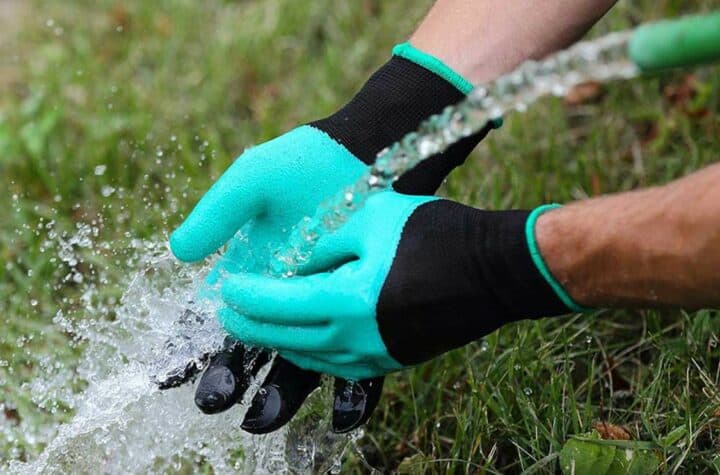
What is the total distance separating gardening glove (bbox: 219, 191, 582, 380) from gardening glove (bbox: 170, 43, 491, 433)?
3.6 inches

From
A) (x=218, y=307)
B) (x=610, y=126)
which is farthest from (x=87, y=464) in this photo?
(x=610, y=126)

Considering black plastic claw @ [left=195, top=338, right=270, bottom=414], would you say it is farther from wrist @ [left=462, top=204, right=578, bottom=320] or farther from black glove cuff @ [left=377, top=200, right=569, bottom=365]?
wrist @ [left=462, top=204, right=578, bottom=320]

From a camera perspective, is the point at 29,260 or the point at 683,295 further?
the point at 29,260

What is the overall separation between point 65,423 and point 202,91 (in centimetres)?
121

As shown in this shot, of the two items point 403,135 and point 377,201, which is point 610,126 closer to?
point 403,135

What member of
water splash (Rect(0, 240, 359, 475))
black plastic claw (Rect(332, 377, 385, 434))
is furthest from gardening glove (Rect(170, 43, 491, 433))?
water splash (Rect(0, 240, 359, 475))

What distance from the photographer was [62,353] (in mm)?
1926

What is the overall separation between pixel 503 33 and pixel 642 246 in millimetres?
626

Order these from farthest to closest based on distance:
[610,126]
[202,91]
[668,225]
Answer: [202,91], [610,126], [668,225]

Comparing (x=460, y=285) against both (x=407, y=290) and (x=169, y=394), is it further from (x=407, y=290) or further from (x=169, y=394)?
(x=169, y=394)

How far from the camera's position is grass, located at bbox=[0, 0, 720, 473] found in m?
1.66

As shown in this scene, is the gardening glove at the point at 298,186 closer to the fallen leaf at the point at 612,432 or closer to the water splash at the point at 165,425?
the water splash at the point at 165,425

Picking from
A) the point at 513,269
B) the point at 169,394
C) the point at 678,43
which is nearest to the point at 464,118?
the point at 513,269

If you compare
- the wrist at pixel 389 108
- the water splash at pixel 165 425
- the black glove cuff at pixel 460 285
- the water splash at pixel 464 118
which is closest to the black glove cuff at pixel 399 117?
the wrist at pixel 389 108
